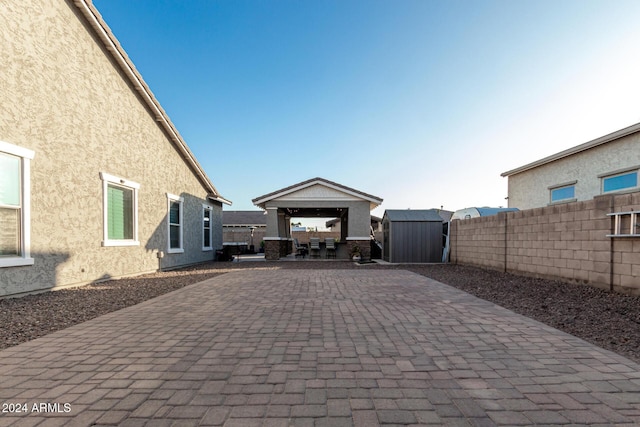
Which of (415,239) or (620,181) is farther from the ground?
(620,181)

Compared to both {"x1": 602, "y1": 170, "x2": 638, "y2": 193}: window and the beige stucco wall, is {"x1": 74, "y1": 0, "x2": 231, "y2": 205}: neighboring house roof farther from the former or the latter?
{"x1": 602, "y1": 170, "x2": 638, "y2": 193}: window

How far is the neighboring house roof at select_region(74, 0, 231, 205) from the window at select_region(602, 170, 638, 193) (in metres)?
17.5

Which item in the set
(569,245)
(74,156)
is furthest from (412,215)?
(74,156)

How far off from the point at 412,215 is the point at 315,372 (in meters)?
12.6

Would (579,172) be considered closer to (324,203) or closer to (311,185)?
(324,203)

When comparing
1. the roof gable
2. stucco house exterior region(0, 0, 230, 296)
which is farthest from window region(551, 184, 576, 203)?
the roof gable

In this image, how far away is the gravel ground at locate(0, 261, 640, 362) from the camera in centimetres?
388

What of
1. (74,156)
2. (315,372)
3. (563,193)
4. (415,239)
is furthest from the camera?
(415,239)

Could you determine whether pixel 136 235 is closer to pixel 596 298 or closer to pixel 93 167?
pixel 93 167

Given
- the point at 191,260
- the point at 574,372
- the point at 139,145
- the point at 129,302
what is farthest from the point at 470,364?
the point at 191,260

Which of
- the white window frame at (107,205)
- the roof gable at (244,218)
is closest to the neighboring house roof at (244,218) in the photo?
the roof gable at (244,218)

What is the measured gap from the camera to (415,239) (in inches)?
551

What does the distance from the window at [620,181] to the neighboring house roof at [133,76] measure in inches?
689

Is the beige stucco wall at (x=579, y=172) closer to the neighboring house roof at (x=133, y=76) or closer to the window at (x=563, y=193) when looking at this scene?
the window at (x=563, y=193)
